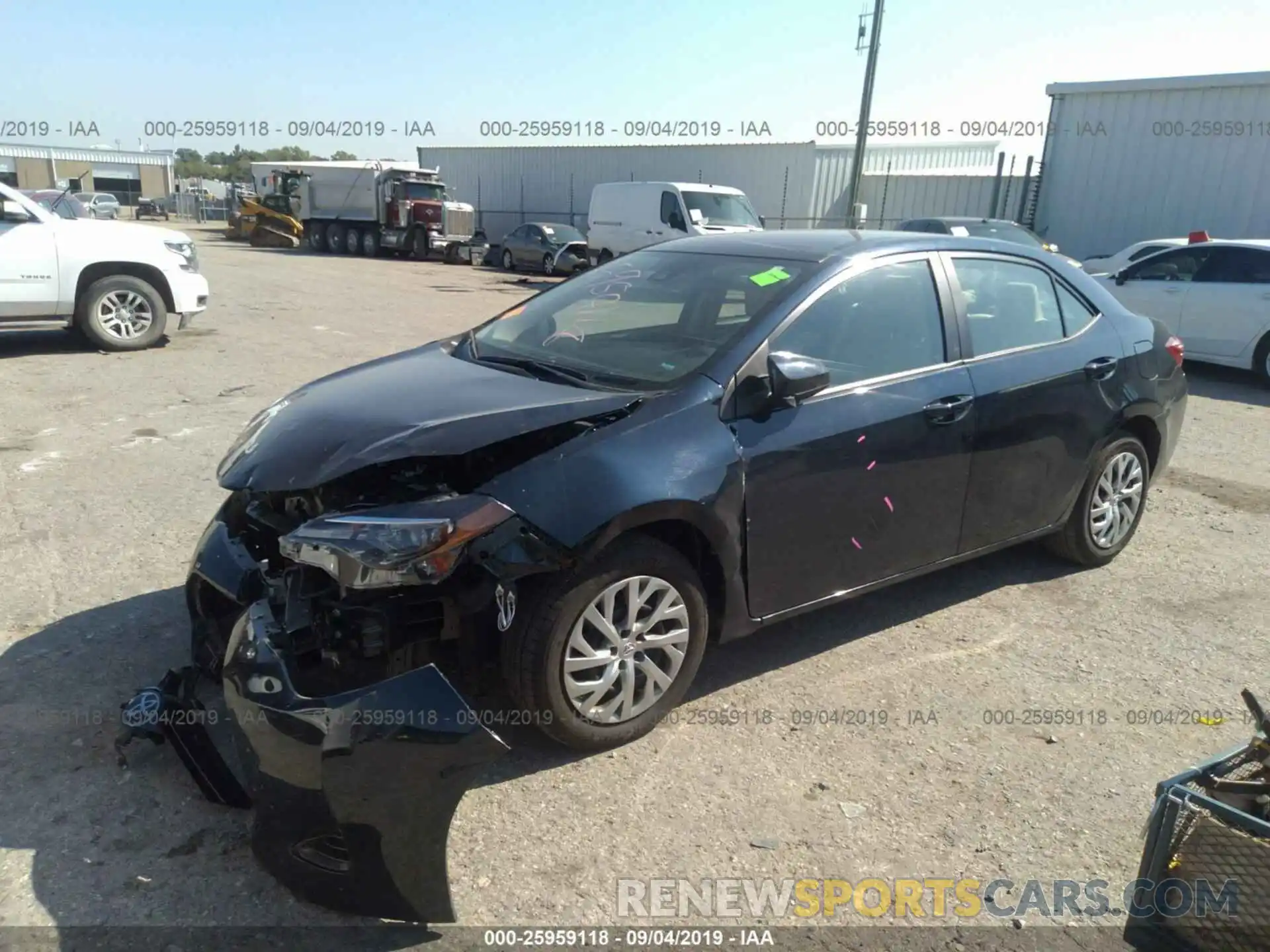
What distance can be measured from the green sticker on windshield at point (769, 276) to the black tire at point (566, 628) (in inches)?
48.6

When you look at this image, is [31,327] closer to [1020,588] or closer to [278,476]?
[278,476]

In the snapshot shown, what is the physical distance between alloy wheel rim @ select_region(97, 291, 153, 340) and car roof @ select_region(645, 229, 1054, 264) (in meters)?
7.75

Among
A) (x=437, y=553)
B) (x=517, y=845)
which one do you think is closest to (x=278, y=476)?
(x=437, y=553)

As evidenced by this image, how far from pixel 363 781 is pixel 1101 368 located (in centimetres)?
390

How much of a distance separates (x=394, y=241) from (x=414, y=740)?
105 ft

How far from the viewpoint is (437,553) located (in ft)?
8.63

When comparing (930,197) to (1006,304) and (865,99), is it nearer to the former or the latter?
(865,99)

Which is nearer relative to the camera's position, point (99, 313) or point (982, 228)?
point (99, 313)

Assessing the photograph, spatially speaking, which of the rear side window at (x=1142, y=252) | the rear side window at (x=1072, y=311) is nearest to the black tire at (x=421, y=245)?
the rear side window at (x=1142, y=252)

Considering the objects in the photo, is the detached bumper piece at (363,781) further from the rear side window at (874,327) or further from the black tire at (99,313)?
the black tire at (99,313)

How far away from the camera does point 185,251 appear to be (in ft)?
34.4

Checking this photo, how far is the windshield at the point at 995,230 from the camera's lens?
15.7 m

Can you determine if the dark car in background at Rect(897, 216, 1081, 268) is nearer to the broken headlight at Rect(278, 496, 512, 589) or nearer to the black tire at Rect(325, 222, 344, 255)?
the broken headlight at Rect(278, 496, 512, 589)

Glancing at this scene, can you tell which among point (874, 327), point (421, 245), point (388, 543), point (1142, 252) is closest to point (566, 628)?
point (388, 543)
